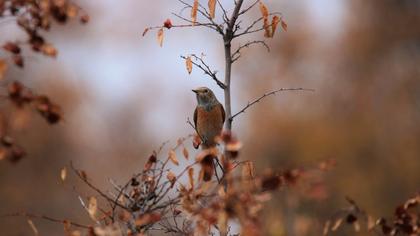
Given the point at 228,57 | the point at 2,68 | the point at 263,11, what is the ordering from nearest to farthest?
the point at 2,68, the point at 263,11, the point at 228,57

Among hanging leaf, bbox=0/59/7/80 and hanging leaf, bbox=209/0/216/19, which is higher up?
hanging leaf, bbox=209/0/216/19

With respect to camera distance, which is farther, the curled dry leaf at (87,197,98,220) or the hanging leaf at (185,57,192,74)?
the hanging leaf at (185,57,192,74)

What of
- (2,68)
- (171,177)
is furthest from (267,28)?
(2,68)

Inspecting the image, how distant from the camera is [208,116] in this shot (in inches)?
281

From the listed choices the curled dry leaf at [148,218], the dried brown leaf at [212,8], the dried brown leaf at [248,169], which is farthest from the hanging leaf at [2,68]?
the dried brown leaf at [212,8]

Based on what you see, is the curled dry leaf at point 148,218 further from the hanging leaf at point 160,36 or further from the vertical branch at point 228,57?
the hanging leaf at point 160,36

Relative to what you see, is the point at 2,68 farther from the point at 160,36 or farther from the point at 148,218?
the point at 160,36

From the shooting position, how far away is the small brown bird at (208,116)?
7.05 m

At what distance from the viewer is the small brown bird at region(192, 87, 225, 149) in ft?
23.1

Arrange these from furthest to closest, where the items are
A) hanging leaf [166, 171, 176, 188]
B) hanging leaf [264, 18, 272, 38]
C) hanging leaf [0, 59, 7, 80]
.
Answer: hanging leaf [264, 18, 272, 38], hanging leaf [166, 171, 176, 188], hanging leaf [0, 59, 7, 80]

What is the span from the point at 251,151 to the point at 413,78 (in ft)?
19.7

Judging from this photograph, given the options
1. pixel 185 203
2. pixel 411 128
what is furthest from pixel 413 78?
pixel 185 203

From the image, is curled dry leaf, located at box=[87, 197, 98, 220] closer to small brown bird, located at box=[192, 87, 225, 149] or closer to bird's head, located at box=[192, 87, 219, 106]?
small brown bird, located at box=[192, 87, 225, 149]

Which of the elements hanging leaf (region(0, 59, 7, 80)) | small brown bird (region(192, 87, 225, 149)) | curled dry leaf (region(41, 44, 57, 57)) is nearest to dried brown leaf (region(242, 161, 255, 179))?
curled dry leaf (region(41, 44, 57, 57))
